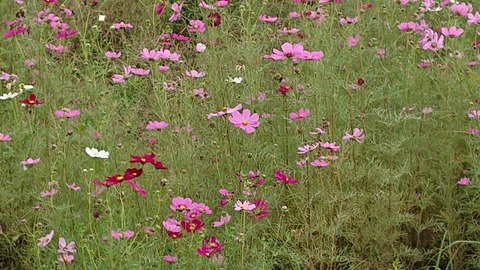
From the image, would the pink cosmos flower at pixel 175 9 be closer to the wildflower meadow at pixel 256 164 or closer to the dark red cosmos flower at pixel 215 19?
the wildflower meadow at pixel 256 164

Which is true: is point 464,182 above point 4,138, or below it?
below

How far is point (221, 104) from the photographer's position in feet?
10.5

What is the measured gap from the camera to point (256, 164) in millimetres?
2996

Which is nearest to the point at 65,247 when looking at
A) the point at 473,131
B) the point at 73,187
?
the point at 73,187

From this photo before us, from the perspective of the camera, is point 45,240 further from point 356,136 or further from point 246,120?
point 356,136

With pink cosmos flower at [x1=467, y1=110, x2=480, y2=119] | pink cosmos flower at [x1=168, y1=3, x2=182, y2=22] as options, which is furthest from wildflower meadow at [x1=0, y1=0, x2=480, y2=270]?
pink cosmos flower at [x1=168, y1=3, x2=182, y2=22]

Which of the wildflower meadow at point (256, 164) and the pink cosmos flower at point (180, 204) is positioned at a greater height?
the pink cosmos flower at point (180, 204)

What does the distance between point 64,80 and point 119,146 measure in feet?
2.14

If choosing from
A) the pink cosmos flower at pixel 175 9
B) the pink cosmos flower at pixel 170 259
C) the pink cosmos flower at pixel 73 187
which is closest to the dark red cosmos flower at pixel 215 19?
the pink cosmos flower at pixel 175 9

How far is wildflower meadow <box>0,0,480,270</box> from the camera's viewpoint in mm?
2541

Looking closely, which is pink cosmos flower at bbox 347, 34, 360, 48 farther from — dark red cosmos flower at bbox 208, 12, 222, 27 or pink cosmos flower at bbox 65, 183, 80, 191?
pink cosmos flower at bbox 65, 183, 80, 191

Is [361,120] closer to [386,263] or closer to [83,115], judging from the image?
[386,263]

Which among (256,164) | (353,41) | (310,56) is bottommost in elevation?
(256,164)

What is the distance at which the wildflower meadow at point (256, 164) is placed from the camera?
2.54 metres
